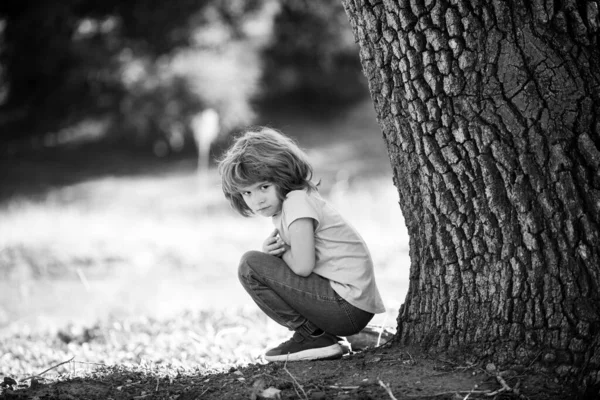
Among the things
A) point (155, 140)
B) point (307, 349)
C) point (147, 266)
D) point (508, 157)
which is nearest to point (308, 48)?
point (155, 140)

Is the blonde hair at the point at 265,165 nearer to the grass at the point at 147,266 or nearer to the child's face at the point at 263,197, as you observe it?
the child's face at the point at 263,197

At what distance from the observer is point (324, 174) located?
1179 cm

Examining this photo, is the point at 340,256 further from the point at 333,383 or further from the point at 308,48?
the point at 308,48

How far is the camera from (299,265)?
3.18 meters

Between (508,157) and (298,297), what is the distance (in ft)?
3.89

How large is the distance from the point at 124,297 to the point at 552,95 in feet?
16.8

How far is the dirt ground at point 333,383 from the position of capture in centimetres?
254

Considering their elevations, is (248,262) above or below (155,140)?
below

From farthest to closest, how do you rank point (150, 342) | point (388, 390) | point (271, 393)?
point (150, 342) < point (271, 393) < point (388, 390)

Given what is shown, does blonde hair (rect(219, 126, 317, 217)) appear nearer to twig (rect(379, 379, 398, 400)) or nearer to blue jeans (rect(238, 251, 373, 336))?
blue jeans (rect(238, 251, 373, 336))

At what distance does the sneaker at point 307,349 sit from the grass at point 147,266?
0.45 meters

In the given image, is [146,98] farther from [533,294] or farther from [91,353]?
[533,294]

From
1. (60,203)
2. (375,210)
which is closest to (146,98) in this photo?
(60,203)

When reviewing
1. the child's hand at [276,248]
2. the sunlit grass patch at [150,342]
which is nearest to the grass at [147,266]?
the sunlit grass patch at [150,342]
